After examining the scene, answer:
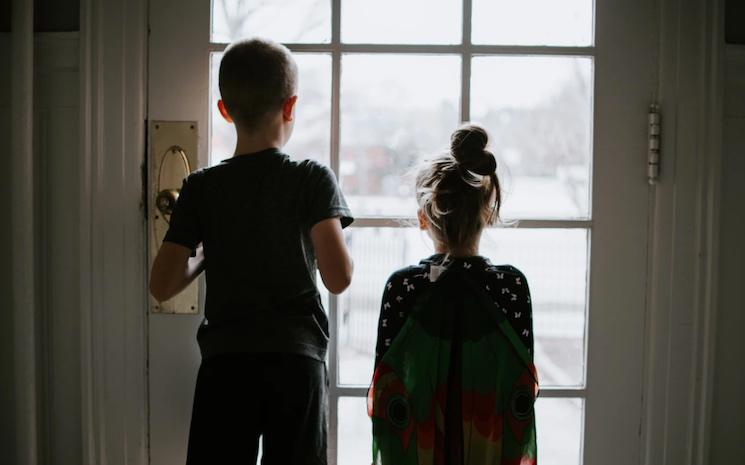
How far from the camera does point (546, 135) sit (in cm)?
139

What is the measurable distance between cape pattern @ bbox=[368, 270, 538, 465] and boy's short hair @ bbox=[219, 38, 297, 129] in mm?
414

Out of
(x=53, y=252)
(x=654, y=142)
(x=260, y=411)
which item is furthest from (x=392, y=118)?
(x=53, y=252)

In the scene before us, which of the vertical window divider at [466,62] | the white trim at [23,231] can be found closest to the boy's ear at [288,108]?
the vertical window divider at [466,62]

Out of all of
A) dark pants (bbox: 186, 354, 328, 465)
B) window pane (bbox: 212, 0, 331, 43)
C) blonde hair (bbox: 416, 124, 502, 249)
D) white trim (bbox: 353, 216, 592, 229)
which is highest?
window pane (bbox: 212, 0, 331, 43)

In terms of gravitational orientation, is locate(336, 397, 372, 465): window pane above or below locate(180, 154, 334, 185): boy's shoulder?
below

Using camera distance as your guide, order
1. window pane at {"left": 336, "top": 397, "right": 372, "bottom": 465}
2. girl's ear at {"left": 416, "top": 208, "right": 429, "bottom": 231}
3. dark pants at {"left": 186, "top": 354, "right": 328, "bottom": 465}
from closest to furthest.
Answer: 1. dark pants at {"left": 186, "top": 354, "right": 328, "bottom": 465}
2. girl's ear at {"left": 416, "top": 208, "right": 429, "bottom": 231}
3. window pane at {"left": 336, "top": 397, "right": 372, "bottom": 465}

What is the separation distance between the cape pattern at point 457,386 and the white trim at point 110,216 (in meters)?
0.57

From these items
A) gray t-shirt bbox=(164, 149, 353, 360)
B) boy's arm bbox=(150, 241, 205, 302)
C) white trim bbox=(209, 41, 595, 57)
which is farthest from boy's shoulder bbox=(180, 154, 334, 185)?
white trim bbox=(209, 41, 595, 57)

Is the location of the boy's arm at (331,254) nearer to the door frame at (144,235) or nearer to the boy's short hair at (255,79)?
the boy's short hair at (255,79)

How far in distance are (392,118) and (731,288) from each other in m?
0.79

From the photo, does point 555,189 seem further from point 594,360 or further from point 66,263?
point 66,263

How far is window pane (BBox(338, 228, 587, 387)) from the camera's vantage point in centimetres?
139

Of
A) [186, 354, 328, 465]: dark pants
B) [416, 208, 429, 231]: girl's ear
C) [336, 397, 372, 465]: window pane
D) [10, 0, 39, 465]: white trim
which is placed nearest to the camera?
[186, 354, 328, 465]: dark pants

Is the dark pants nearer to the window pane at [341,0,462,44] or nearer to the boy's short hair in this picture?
the boy's short hair
